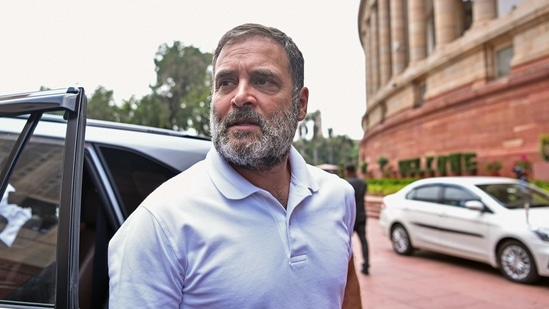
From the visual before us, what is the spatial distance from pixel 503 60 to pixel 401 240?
36.9 ft

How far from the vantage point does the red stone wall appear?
14.7 m

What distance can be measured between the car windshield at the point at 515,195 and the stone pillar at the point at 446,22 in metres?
14.9

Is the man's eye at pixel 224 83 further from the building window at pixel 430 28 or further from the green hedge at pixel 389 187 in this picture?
the building window at pixel 430 28

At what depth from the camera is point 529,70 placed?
15.0 metres

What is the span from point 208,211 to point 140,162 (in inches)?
58.3

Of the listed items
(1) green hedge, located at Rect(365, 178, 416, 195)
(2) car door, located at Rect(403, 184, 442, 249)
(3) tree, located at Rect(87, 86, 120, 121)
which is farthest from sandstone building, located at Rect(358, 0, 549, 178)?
(3) tree, located at Rect(87, 86, 120, 121)

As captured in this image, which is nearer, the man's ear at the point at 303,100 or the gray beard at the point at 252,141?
the gray beard at the point at 252,141

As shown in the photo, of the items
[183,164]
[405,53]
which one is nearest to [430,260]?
[183,164]

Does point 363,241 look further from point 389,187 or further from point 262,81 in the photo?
point 389,187

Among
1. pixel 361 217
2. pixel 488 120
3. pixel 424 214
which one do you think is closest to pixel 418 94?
pixel 488 120

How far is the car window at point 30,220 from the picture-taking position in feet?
6.63

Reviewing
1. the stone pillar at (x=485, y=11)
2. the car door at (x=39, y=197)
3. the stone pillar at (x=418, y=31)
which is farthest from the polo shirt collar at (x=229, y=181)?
the stone pillar at (x=418, y=31)

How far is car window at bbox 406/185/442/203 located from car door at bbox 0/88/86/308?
7.34 meters

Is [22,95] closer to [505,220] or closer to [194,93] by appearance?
[505,220]
